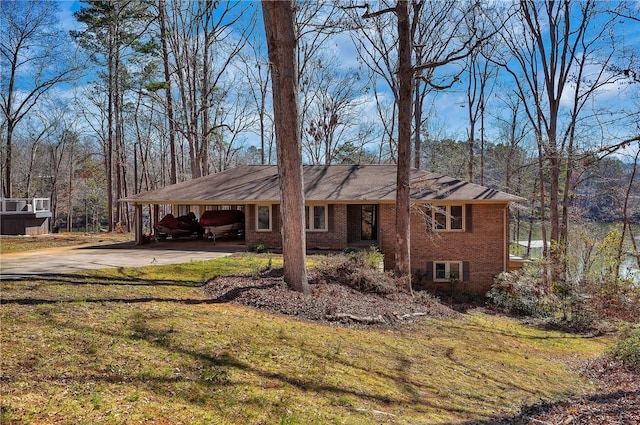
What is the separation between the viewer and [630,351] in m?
7.75

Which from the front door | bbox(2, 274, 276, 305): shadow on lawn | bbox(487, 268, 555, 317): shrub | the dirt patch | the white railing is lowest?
bbox(487, 268, 555, 317): shrub

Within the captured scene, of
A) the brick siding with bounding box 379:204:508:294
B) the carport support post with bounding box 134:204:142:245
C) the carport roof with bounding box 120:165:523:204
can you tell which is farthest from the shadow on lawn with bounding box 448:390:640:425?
the carport support post with bounding box 134:204:142:245

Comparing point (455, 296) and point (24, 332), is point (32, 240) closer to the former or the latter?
point (24, 332)

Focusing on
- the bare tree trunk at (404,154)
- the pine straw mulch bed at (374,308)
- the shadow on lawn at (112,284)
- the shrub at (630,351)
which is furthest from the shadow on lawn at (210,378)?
the bare tree trunk at (404,154)

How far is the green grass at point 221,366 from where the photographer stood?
11.3ft

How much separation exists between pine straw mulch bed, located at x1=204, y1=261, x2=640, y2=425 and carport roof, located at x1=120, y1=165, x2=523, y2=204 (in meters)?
6.01

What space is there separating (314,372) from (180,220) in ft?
54.5

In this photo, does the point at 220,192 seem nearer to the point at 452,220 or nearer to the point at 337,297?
the point at 452,220

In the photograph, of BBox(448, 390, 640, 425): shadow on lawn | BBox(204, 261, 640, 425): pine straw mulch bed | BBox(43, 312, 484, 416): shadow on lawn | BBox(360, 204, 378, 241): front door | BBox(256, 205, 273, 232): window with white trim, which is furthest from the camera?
BBox(360, 204, 378, 241): front door

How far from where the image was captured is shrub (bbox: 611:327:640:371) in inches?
300

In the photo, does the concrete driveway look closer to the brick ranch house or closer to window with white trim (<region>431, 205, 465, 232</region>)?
the brick ranch house

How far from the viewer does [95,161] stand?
44.0 m

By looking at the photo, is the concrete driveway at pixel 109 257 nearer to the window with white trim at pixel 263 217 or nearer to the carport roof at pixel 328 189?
the window with white trim at pixel 263 217

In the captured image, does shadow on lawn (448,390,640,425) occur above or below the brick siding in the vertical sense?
below
